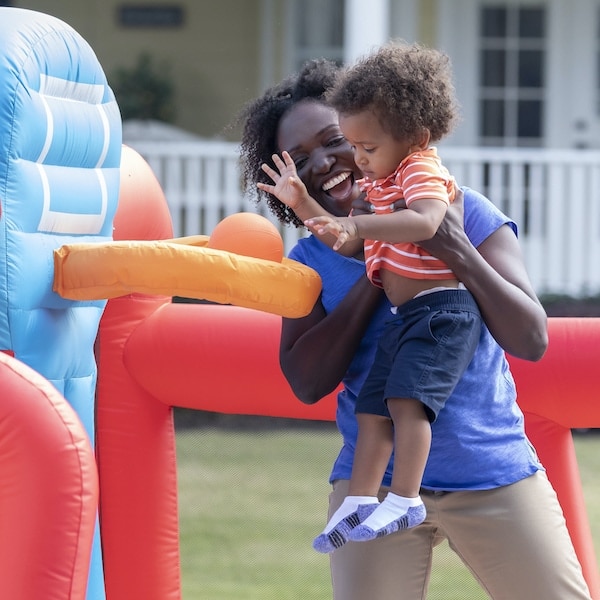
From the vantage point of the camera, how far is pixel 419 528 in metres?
2.34

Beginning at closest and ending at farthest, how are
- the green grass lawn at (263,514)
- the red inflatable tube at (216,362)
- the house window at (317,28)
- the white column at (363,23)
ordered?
the red inflatable tube at (216,362), the green grass lawn at (263,514), the white column at (363,23), the house window at (317,28)

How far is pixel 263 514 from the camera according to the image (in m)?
5.87

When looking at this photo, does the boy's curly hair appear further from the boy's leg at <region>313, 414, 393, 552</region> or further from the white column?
the white column

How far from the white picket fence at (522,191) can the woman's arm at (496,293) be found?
20.5ft

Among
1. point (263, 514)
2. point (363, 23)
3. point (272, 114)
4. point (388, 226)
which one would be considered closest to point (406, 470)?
point (388, 226)

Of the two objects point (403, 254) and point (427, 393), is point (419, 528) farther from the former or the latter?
point (403, 254)

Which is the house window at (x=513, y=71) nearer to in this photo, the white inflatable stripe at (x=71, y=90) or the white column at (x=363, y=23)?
the white column at (x=363, y=23)

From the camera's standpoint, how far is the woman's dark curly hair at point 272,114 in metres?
2.77

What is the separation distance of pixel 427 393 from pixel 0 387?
0.77 m

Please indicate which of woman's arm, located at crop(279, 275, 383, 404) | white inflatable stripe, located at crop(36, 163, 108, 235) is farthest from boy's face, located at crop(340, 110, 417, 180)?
white inflatable stripe, located at crop(36, 163, 108, 235)

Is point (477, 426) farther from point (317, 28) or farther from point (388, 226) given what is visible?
point (317, 28)

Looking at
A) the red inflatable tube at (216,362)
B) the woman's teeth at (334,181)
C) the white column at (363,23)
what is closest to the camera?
the woman's teeth at (334,181)

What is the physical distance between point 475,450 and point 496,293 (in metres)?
0.31

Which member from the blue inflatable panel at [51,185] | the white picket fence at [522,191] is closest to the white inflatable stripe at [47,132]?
the blue inflatable panel at [51,185]
